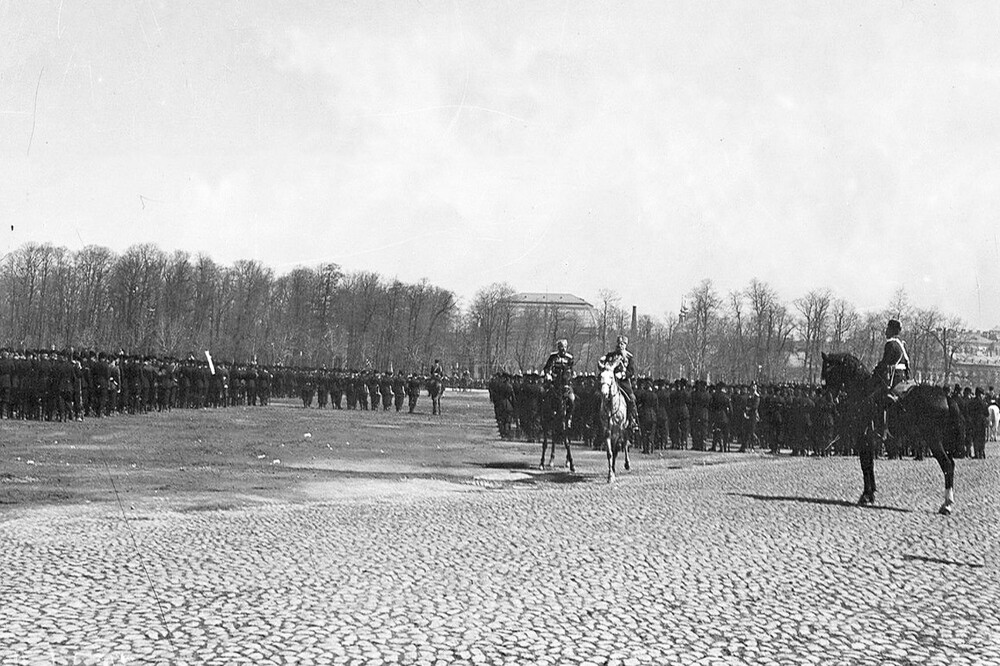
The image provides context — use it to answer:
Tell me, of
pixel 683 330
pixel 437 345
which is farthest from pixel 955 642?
pixel 683 330

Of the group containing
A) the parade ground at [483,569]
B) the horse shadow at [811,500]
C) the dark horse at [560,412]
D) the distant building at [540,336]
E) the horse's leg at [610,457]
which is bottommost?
the parade ground at [483,569]

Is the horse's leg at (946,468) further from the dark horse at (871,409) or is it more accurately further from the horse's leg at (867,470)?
the horse's leg at (867,470)

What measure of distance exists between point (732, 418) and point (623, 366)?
982cm

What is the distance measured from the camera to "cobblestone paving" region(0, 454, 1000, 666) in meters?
5.95

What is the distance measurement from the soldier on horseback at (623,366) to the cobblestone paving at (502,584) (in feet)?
14.0

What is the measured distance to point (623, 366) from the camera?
55.7 ft

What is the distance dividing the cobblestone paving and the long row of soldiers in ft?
37.9

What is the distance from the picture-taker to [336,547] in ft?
29.7

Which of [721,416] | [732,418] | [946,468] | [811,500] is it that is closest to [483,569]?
[811,500]

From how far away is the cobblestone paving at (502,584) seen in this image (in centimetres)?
595

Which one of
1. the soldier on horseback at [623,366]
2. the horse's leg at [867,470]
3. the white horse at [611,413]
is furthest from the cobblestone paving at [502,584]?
the soldier on horseback at [623,366]

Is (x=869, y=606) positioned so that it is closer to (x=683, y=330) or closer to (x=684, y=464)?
(x=684, y=464)

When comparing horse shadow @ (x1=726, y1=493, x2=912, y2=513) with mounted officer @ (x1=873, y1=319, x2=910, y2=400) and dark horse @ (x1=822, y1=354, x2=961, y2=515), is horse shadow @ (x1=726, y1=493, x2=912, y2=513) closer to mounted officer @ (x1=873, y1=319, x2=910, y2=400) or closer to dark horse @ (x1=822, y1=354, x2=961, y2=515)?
dark horse @ (x1=822, y1=354, x2=961, y2=515)

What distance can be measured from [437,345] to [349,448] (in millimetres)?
73247
